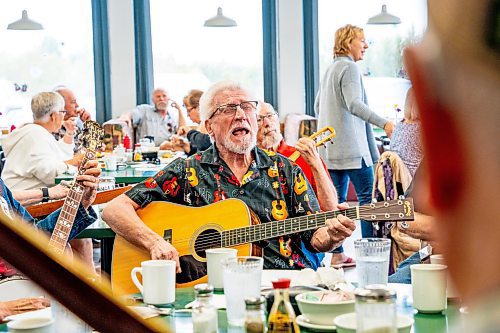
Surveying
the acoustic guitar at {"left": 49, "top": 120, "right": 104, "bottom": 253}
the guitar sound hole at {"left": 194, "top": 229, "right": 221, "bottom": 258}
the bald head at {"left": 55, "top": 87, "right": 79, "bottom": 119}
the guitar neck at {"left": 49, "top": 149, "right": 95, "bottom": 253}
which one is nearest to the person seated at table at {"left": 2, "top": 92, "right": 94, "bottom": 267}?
the acoustic guitar at {"left": 49, "top": 120, "right": 104, "bottom": 253}

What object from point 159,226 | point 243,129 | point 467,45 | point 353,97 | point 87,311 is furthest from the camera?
point 353,97

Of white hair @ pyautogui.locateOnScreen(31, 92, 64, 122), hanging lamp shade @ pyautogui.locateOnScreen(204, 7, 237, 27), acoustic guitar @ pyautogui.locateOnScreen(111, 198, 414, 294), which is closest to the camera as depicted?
acoustic guitar @ pyautogui.locateOnScreen(111, 198, 414, 294)

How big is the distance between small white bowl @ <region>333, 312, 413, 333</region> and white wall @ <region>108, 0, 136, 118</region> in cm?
897

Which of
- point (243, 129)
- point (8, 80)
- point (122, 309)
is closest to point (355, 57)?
point (243, 129)

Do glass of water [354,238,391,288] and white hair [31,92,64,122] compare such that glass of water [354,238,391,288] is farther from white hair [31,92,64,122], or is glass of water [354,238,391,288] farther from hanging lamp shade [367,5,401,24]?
hanging lamp shade [367,5,401,24]

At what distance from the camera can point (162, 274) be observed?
7.77 feet

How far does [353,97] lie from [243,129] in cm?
333

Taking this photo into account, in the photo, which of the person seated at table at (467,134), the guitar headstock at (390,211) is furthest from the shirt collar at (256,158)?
the person seated at table at (467,134)

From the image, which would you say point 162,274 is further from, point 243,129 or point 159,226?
point 243,129

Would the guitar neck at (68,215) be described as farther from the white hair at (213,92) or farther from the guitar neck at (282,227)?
the guitar neck at (282,227)

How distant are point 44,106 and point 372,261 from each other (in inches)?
166

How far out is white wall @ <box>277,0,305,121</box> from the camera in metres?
10.6

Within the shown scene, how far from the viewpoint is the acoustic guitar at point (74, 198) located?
3266 mm

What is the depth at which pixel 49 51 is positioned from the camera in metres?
10.8
